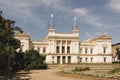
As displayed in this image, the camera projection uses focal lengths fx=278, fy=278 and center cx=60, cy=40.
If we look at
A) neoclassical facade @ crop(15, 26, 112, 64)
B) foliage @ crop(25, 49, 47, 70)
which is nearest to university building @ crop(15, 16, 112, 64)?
neoclassical facade @ crop(15, 26, 112, 64)

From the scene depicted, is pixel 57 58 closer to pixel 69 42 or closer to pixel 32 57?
pixel 69 42

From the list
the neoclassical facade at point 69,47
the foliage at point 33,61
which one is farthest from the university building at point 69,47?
the foliage at point 33,61

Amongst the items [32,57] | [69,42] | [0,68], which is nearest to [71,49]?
[69,42]

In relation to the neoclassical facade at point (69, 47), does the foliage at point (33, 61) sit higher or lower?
lower

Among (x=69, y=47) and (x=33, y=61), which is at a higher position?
(x=69, y=47)

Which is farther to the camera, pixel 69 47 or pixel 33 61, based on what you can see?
pixel 69 47

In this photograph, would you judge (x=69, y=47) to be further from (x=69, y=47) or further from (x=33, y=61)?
(x=33, y=61)

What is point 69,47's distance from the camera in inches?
4031

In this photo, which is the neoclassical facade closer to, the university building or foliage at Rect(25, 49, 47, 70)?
the university building

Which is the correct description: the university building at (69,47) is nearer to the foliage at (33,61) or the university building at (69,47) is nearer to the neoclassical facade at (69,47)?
the neoclassical facade at (69,47)

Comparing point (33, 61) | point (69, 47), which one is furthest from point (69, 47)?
point (33, 61)

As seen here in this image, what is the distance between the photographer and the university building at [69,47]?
99812 mm

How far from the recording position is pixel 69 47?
102m

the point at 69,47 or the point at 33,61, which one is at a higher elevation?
the point at 69,47
